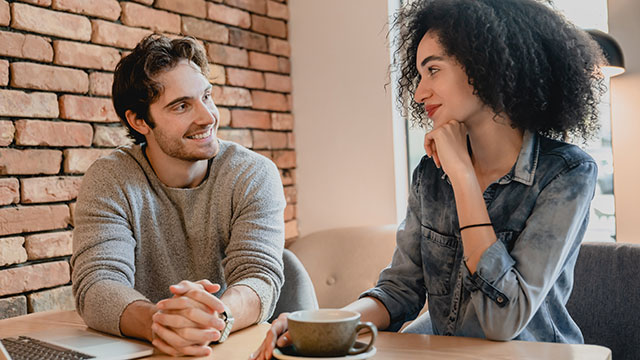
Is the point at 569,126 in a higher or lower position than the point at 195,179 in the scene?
higher

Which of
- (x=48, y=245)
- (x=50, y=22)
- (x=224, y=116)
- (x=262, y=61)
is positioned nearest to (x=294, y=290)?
(x=48, y=245)

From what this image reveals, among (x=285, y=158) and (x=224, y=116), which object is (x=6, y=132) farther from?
(x=285, y=158)

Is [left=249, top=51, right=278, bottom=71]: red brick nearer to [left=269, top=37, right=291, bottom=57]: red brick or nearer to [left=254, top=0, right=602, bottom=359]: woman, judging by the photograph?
[left=269, top=37, right=291, bottom=57]: red brick

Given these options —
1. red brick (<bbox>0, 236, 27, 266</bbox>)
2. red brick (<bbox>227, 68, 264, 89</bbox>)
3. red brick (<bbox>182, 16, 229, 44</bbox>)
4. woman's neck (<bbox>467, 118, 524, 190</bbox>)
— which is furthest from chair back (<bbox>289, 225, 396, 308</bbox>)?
woman's neck (<bbox>467, 118, 524, 190</bbox>)

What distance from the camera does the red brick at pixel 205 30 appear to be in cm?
272

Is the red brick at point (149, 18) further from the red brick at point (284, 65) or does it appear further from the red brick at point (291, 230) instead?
the red brick at point (291, 230)

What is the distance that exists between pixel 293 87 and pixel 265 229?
186 cm

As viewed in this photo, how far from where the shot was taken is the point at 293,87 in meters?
3.33

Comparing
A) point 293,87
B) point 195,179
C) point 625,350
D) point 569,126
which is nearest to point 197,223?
point 195,179

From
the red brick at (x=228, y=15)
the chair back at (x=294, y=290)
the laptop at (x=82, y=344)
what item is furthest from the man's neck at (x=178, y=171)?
the red brick at (x=228, y=15)

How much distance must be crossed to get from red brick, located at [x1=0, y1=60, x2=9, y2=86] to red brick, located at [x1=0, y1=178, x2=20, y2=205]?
0.98 ft

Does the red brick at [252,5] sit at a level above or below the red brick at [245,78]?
above

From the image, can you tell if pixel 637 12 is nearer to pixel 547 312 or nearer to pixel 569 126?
pixel 569 126

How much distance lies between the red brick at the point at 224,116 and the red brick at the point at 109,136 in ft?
1.80
